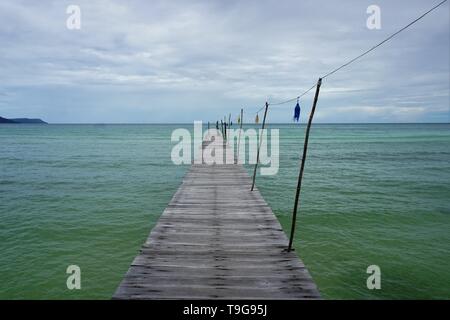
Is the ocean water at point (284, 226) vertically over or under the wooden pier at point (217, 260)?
under

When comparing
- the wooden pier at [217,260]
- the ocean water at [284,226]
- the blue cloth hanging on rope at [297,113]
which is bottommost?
the ocean water at [284,226]

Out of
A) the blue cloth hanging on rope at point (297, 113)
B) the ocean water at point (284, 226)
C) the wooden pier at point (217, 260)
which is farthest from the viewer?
the blue cloth hanging on rope at point (297, 113)

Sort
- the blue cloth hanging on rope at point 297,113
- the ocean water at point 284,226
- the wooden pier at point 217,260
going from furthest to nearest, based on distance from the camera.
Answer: the blue cloth hanging on rope at point 297,113, the ocean water at point 284,226, the wooden pier at point 217,260

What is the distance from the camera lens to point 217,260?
663 cm

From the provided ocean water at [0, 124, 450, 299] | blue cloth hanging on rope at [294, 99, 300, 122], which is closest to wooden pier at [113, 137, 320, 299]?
ocean water at [0, 124, 450, 299]

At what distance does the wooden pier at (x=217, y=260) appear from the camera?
A: 17.9 feet

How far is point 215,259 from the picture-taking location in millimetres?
6676

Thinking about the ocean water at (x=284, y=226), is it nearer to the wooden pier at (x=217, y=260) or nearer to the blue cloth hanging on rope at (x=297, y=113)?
the wooden pier at (x=217, y=260)

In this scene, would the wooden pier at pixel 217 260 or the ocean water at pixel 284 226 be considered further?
the ocean water at pixel 284 226

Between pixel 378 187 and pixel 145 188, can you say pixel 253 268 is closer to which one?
pixel 145 188

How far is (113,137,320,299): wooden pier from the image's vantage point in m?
5.45

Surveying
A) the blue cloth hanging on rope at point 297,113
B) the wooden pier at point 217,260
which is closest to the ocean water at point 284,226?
the wooden pier at point 217,260

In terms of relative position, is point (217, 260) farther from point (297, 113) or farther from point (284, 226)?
point (284, 226)

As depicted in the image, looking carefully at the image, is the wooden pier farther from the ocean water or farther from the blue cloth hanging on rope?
the blue cloth hanging on rope
